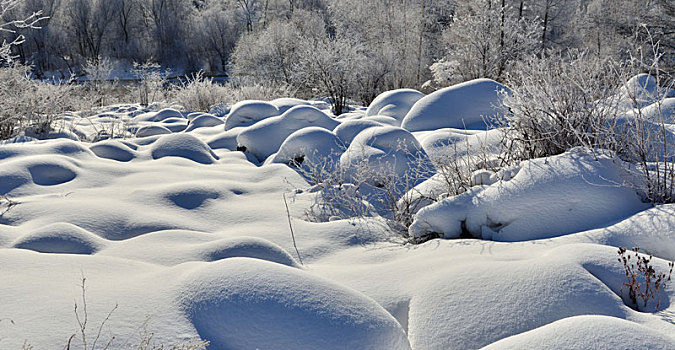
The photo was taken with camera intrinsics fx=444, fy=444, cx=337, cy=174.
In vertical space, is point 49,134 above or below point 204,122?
above

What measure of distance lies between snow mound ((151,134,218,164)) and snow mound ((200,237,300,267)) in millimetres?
2988

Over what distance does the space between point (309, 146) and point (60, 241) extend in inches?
112

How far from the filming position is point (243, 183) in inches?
168

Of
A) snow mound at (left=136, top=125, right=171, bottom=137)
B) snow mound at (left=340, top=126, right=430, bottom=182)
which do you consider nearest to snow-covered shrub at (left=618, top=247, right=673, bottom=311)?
snow mound at (left=340, top=126, right=430, bottom=182)

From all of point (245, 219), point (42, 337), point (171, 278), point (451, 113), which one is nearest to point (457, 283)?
point (171, 278)

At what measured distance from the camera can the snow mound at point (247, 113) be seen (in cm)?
723

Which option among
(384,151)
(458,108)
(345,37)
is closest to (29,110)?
(384,151)

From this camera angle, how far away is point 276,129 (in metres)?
5.91

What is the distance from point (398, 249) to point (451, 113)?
3234mm

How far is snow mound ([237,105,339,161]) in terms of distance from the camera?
571 centimetres

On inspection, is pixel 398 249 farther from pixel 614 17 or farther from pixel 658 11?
pixel 614 17

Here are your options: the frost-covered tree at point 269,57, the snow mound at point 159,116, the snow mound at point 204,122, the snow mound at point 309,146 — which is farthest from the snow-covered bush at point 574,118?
the frost-covered tree at point 269,57

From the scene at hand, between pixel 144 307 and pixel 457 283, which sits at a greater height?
pixel 144 307

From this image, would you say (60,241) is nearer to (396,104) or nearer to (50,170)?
(50,170)
